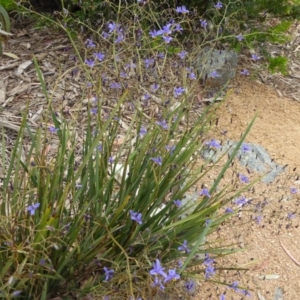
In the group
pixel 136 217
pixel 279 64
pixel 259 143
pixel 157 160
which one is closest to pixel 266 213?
pixel 259 143

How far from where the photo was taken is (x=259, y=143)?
11.8 feet

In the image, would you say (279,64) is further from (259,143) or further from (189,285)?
(189,285)

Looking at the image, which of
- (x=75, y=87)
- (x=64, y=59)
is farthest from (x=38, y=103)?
(x=64, y=59)

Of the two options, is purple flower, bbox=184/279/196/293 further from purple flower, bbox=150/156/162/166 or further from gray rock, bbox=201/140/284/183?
gray rock, bbox=201/140/284/183

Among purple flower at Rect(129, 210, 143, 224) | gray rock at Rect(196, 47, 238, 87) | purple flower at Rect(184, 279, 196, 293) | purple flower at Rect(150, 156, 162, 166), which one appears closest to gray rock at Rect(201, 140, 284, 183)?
gray rock at Rect(196, 47, 238, 87)

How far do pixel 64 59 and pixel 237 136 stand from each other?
132 cm

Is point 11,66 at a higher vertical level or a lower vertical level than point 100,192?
lower

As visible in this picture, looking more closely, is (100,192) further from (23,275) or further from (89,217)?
(23,275)

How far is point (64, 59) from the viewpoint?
3846mm

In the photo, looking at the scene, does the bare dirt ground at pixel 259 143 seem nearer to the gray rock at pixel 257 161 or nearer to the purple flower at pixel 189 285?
the gray rock at pixel 257 161

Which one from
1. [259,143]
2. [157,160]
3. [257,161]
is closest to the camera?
[157,160]

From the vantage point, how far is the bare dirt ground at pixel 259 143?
2.65m

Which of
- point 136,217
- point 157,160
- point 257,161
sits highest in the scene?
point 157,160

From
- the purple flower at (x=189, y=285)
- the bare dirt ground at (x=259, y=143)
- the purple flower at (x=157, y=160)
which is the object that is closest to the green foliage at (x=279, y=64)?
the bare dirt ground at (x=259, y=143)
